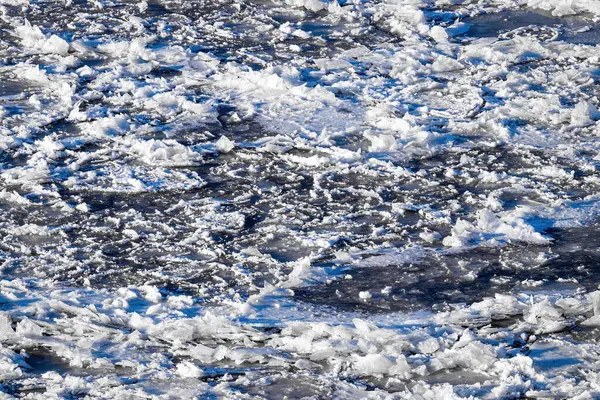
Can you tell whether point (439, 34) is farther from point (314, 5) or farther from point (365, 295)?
point (365, 295)

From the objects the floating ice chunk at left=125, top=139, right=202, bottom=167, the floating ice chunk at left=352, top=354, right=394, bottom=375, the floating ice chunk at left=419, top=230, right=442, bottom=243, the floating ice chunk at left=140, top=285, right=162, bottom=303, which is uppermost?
the floating ice chunk at left=352, top=354, right=394, bottom=375

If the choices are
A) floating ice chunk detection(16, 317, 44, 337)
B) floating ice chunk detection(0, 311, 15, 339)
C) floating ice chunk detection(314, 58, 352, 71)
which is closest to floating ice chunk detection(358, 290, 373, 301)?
floating ice chunk detection(16, 317, 44, 337)

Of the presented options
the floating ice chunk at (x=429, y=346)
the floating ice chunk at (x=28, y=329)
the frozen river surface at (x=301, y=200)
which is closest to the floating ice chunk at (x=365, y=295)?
the frozen river surface at (x=301, y=200)

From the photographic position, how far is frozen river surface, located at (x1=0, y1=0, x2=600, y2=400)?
10.6 feet

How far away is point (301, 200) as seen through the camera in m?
4.38

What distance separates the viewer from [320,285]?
3.73 meters

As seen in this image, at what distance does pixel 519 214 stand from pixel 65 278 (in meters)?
1.96

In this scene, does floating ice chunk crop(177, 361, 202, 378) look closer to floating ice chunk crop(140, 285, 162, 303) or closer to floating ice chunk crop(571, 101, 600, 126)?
floating ice chunk crop(140, 285, 162, 303)

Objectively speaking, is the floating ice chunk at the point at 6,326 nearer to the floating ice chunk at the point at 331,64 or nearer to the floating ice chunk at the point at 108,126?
the floating ice chunk at the point at 108,126

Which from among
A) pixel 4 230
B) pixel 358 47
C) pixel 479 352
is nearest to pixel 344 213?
pixel 479 352

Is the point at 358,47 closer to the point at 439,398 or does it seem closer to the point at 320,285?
the point at 320,285

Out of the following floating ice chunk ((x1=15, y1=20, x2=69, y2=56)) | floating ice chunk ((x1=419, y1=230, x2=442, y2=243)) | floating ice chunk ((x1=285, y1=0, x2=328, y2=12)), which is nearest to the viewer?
floating ice chunk ((x1=419, y1=230, x2=442, y2=243))

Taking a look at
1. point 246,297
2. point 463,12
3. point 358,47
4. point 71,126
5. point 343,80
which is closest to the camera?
point 246,297

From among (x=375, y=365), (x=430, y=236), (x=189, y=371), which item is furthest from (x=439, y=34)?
(x=189, y=371)
